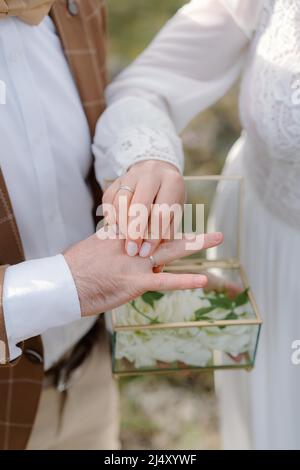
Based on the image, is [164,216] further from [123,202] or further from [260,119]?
[260,119]

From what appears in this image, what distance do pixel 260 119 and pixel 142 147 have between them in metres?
0.21

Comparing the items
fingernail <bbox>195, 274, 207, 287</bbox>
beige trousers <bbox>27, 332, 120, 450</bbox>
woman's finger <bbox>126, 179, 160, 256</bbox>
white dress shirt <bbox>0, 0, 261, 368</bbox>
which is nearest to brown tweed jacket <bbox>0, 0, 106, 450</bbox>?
white dress shirt <bbox>0, 0, 261, 368</bbox>

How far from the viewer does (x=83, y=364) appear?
140cm

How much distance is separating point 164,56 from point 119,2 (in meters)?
2.73

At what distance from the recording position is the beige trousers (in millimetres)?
1406

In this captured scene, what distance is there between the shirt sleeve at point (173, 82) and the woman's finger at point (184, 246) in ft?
0.59

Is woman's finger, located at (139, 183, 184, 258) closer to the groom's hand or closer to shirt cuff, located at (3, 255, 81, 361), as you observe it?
the groom's hand

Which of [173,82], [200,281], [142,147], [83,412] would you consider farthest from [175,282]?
[83,412]

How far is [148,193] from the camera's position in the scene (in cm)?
99

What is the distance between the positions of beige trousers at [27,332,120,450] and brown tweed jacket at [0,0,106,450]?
0.15m

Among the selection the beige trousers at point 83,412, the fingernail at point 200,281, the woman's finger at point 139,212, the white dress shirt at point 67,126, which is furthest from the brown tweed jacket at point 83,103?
the fingernail at point 200,281

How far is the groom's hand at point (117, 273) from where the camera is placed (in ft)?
2.99

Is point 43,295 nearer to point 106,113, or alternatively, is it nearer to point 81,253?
point 81,253
